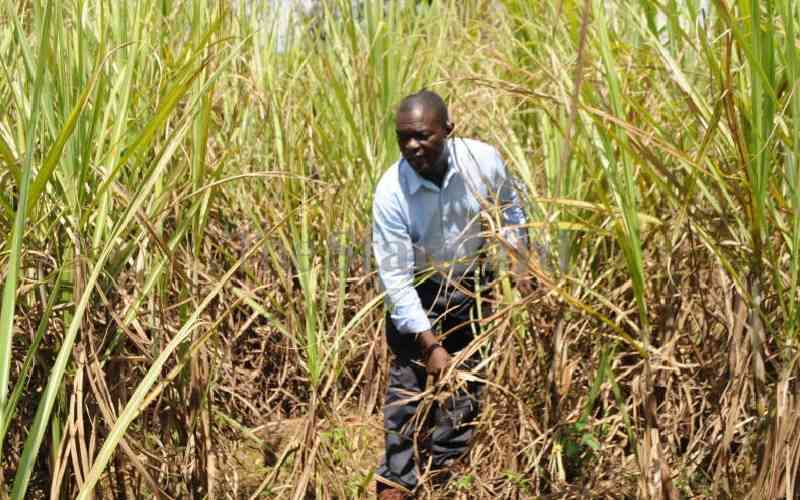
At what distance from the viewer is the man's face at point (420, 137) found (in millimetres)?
3127

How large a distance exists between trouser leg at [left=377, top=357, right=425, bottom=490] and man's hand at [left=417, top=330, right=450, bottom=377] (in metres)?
0.26

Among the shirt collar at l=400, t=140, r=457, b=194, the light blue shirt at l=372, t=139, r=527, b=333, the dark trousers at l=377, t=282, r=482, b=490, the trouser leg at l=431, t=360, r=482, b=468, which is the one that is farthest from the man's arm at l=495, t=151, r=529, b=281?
the trouser leg at l=431, t=360, r=482, b=468

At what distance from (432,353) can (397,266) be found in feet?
0.97

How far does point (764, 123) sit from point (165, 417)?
1.46 m

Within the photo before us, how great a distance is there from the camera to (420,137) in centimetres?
314

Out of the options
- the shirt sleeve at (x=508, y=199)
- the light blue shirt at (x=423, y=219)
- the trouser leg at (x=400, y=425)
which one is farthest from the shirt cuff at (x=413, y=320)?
the shirt sleeve at (x=508, y=199)

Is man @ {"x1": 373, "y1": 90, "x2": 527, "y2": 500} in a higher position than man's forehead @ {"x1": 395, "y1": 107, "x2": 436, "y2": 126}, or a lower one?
lower

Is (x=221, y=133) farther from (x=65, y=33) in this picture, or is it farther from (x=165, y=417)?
(x=165, y=417)

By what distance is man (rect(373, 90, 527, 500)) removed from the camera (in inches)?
123

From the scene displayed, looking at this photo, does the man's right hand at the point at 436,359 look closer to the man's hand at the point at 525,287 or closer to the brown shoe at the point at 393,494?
the man's hand at the point at 525,287

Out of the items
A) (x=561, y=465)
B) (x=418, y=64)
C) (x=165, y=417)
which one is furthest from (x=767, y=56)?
(x=418, y=64)

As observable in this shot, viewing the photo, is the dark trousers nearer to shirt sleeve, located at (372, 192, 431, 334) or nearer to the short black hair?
shirt sleeve, located at (372, 192, 431, 334)

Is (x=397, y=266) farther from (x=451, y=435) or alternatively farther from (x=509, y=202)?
(x=451, y=435)

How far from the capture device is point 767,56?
1994 mm
